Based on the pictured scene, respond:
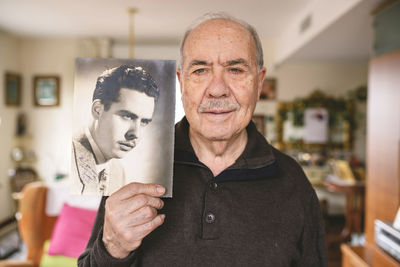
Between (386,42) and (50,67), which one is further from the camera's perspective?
(50,67)

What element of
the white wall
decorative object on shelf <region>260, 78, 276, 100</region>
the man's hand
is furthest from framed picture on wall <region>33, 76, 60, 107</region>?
the man's hand

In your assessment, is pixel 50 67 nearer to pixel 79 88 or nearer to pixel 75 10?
pixel 75 10

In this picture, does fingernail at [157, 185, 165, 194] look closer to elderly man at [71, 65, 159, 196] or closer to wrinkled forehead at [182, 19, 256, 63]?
elderly man at [71, 65, 159, 196]

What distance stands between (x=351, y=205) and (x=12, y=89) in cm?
554

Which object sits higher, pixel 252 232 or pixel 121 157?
pixel 121 157

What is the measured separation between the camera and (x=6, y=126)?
17.8 feet

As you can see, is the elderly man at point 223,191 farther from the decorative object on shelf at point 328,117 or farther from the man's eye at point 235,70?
the decorative object on shelf at point 328,117

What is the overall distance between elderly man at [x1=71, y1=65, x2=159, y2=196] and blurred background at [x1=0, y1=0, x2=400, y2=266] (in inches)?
114

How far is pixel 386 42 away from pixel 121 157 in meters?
2.48

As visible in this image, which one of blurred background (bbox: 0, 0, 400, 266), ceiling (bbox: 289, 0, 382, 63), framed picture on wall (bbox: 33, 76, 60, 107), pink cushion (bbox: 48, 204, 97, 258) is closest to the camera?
pink cushion (bbox: 48, 204, 97, 258)

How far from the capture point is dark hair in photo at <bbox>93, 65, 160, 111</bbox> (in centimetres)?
78

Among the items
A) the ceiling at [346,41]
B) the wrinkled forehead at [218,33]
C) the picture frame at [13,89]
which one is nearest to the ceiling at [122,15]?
the ceiling at [346,41]

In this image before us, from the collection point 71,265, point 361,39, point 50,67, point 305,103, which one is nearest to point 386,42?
point 361,39

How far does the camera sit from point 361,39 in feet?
13.7
